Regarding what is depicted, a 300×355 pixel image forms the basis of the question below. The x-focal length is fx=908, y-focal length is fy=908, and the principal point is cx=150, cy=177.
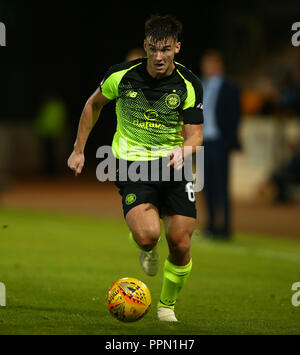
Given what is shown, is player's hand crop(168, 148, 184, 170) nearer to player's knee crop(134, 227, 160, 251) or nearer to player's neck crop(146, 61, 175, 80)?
player's knee crop(134, 227, 160, 251)

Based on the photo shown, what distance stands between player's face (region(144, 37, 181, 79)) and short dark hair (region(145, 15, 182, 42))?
40 mm

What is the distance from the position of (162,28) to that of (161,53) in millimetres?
232

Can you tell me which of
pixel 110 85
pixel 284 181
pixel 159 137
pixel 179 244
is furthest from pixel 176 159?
pixel 284 181

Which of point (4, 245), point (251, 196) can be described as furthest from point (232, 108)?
point (251, 196)

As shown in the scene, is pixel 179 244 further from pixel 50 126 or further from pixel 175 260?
pixel 50 126

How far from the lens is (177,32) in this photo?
8.06 meters

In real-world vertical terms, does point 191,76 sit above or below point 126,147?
above

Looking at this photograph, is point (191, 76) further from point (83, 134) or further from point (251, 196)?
point (251, 196)

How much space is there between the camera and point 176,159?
25.1 ft

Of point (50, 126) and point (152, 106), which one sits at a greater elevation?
point (152, 106)

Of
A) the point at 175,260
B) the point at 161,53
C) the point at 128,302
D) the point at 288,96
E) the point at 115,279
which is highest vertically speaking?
the point at 161,53

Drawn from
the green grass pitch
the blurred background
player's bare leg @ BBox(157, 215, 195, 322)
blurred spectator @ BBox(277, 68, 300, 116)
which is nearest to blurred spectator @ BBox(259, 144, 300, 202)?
the blurred background

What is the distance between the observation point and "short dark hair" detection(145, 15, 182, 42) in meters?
7.93
